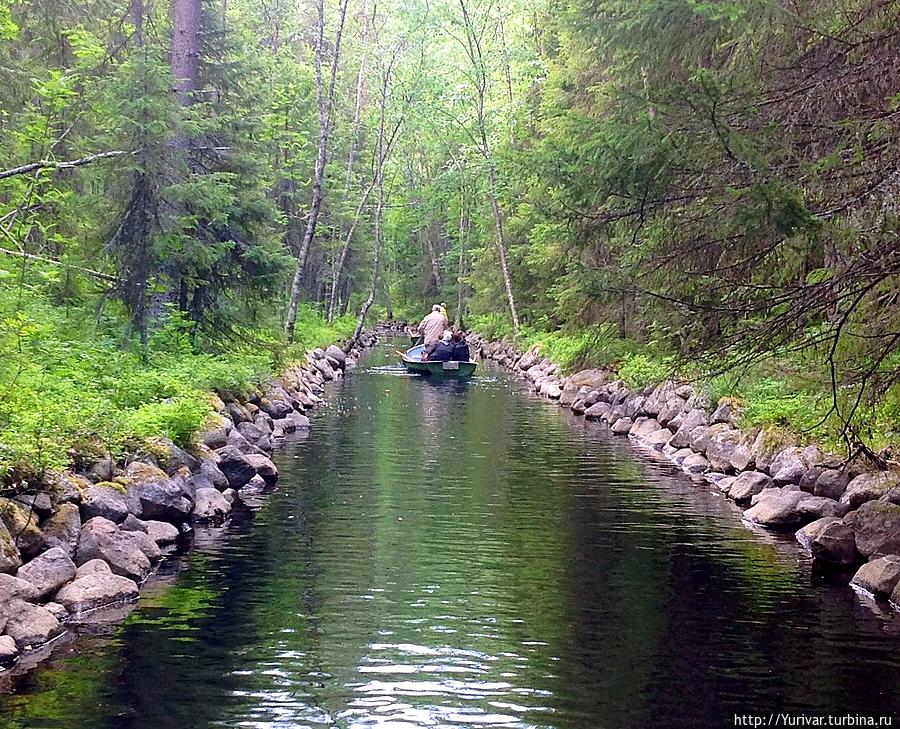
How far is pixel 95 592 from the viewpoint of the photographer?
799 cm

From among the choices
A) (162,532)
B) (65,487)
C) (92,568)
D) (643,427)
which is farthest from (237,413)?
(92,568)

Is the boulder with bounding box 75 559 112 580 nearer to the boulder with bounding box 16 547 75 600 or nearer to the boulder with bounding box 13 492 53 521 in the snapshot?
the boulder with bounding box 16 547 75 600

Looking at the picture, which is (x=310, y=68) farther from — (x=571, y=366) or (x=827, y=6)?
(x=827, y=6)

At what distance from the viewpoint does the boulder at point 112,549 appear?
8.48 metres

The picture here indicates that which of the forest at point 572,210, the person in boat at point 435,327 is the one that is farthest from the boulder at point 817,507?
the person in boat at point 435,327

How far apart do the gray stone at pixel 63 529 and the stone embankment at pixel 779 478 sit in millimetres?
6937

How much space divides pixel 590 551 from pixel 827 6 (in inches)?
218

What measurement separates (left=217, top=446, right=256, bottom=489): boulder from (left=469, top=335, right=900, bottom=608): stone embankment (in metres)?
6.22

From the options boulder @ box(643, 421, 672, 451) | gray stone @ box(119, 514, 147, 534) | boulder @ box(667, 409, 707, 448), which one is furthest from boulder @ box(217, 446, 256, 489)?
boulder @ box(643, 421, 672, 451)

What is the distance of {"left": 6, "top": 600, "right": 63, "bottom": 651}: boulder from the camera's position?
7004 millimetres

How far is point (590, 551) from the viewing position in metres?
10.1

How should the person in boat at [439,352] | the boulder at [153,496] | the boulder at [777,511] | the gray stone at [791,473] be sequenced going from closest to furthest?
the boulder at [153,496], the boulder at [777,511], the gray stone at [791,473], the person in boat at [439,352]

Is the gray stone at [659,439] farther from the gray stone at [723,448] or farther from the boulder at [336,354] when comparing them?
the boulder at [336,354]

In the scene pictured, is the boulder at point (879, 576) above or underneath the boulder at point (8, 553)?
underneath
